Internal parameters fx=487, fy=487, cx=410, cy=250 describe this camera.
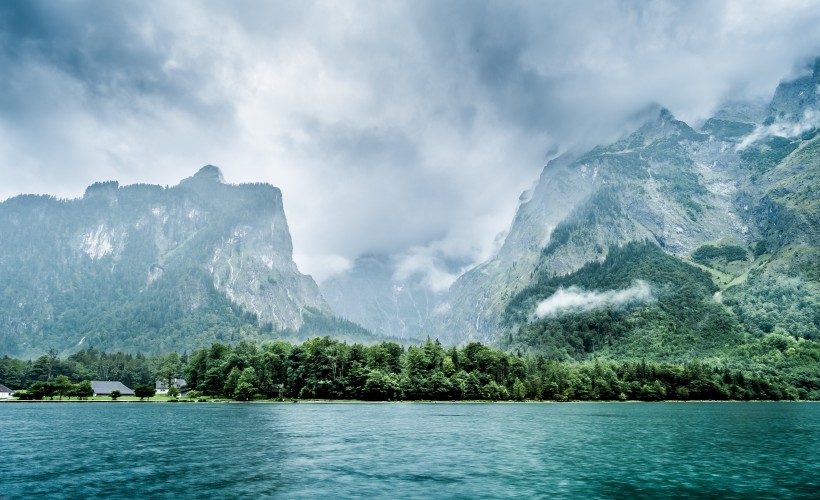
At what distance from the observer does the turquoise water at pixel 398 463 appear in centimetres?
3309

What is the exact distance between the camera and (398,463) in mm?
44781

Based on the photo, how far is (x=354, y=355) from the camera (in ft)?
615

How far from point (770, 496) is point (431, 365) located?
161434mm

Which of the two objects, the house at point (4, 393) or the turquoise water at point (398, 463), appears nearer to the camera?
the turquoise water at point (398, 463)

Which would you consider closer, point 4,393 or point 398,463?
point 398,463

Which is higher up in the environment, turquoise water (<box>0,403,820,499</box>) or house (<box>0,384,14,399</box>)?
house (<box>0,384,14,399</box>)

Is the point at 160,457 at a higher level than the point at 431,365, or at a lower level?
lower

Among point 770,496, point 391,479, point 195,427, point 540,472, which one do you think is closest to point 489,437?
point 540,472

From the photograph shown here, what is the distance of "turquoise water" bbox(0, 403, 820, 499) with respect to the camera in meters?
33.1

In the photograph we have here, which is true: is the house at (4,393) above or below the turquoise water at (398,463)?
above

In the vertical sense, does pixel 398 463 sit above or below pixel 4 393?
below

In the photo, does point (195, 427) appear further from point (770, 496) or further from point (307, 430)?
point (770, 496)

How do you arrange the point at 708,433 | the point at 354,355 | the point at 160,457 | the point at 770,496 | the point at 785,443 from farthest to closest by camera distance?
the point at 354,355, the point at 708,433, the point at 785,443, the point at 160,457, the point at 770,496

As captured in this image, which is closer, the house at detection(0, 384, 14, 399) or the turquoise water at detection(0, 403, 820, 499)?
the turquoise water at detection(0, 403, 820, 499)
